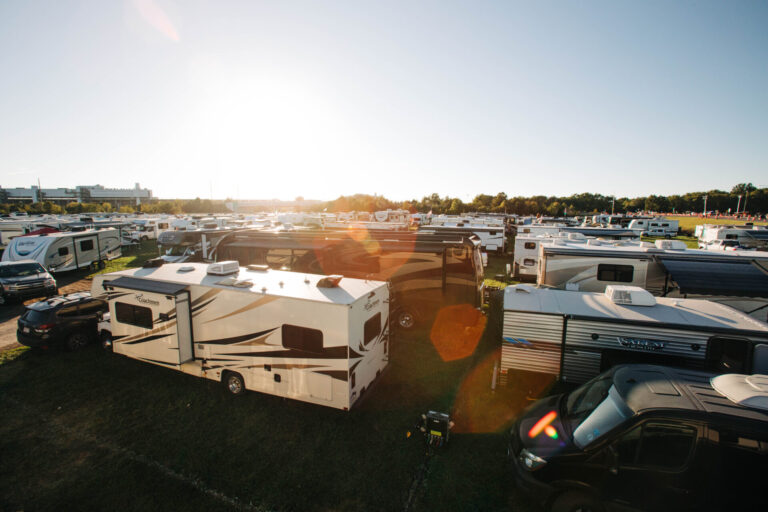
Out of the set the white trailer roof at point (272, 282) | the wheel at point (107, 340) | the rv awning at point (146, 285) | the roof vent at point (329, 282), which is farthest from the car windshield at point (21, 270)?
the roof vent at point (329, 282)

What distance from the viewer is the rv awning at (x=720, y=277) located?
343 inches

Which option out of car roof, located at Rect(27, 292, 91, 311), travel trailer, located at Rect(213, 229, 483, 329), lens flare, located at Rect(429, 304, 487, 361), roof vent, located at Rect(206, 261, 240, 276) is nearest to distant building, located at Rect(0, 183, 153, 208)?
car roof, located at Rect(27, 292, 91, 311)

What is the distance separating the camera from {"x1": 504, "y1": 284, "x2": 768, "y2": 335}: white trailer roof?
235 inches

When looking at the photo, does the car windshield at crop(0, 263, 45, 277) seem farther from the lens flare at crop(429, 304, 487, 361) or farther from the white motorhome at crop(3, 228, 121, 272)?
the lens flare at crop(429, 304, 487, 361)

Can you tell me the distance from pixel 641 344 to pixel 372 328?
16.7 ft

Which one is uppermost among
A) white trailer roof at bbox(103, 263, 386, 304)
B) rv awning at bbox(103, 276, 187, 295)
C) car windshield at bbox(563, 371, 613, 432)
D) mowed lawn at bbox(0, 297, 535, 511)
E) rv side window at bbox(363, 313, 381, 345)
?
white trailer roof at bbox(103, 263, 386, 304)

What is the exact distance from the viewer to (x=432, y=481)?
201 inches

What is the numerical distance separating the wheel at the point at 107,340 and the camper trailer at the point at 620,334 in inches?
408

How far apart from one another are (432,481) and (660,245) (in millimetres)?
11817

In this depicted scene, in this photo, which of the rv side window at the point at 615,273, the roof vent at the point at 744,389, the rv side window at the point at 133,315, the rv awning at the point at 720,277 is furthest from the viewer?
the rv side window at the point at 615,273

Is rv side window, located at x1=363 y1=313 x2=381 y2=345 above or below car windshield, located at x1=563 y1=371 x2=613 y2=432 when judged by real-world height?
above

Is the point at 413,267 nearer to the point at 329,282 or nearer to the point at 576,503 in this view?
the point at 329,282

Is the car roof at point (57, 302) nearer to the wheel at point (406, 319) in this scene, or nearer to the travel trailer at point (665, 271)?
the wheel at point (406, 319)

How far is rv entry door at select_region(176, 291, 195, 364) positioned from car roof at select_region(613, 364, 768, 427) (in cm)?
799
